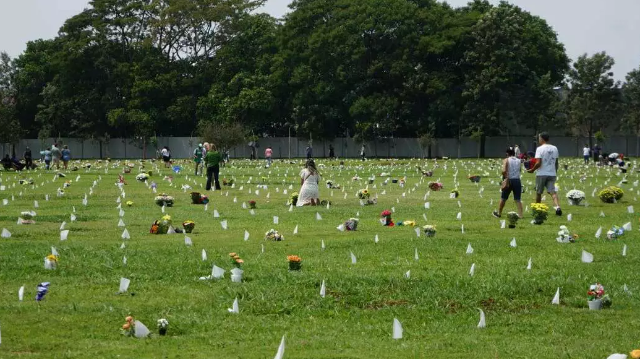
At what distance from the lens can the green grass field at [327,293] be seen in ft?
29.2

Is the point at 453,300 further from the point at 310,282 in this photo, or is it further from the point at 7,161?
the point at 7,161

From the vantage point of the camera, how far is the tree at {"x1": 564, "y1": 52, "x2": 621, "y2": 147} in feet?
311

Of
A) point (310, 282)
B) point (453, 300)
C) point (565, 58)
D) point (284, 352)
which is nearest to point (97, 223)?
point (310, 282)

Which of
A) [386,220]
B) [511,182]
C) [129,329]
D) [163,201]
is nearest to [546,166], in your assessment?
[511,182]

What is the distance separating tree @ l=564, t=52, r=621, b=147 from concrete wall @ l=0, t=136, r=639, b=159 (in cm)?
586

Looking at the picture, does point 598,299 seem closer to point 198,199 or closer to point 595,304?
point 595,304

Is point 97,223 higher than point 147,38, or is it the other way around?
point 147,38

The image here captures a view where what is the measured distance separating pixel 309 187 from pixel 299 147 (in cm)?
6755

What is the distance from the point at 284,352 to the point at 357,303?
8.18 feet

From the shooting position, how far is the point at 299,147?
306ft

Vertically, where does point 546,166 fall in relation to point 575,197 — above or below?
above

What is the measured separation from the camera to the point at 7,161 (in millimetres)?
52719

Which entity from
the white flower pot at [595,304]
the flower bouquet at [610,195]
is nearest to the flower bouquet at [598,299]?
the white flower pot at [595,304]

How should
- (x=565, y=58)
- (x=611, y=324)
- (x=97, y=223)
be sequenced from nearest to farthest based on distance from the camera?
(x=611, y=324)
(x=97, y=223)
(x=565, y=58)
